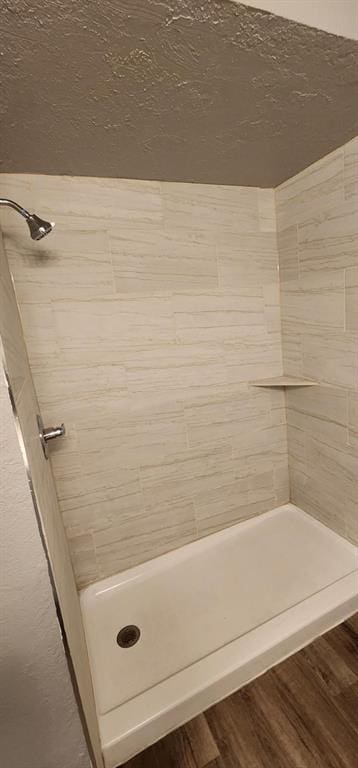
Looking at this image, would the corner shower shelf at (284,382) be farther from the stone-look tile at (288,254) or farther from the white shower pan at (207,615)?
the white shower pan at (207,615)

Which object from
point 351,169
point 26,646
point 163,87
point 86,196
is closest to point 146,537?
point 26,646

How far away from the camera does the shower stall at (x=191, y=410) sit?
3.43 feet

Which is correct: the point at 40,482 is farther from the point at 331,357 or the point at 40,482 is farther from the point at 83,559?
the point at 331,357

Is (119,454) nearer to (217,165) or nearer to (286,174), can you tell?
(217,165)

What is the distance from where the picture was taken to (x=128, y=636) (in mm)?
1126

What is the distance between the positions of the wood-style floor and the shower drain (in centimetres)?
28

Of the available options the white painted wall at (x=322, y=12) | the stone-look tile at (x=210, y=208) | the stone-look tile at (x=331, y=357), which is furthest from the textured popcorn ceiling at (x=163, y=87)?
the stone-look tile at (x=331, y=357)

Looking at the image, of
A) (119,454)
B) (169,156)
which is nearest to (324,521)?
(119,454)

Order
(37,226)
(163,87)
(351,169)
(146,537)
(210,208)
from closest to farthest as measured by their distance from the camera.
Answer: (163,87) → (37,226) → (351,169) → (210,208) → (146,537)

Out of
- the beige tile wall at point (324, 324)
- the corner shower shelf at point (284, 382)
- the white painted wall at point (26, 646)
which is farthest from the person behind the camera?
the corner shower shelf at point (284, 382)

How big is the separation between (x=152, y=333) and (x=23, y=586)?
96cm

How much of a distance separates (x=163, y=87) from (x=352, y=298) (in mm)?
892

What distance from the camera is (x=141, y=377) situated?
1266 mm

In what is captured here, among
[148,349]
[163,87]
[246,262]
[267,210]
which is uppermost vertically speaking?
[163,87]
